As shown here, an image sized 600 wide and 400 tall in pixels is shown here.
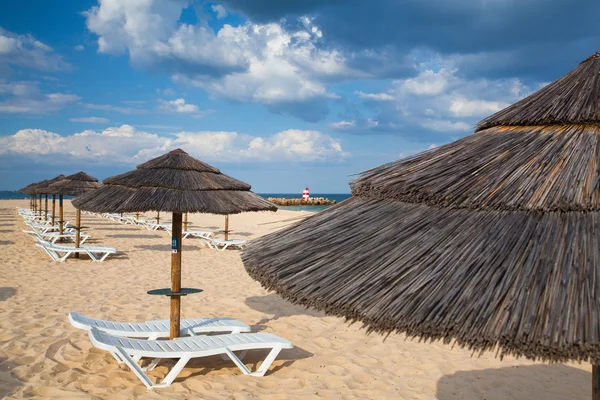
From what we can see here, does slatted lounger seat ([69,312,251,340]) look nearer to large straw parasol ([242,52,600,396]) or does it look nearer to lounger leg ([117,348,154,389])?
lounger leg ([117,348,154,389])

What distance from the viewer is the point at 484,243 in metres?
2.15

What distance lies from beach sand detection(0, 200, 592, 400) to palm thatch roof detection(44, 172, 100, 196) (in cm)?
520

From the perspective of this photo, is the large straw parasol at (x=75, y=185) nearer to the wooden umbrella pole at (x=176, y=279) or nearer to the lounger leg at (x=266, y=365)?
the wooden umbrella pole at (x=176, y=279)

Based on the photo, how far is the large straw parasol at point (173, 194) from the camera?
5.43 metres

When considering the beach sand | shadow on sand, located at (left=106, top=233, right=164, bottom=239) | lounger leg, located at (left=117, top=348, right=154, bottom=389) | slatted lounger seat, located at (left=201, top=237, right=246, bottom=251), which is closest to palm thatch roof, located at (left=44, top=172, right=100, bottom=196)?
slatted lounger seat, located at (left=201, top=237, right=246, bottom=251)

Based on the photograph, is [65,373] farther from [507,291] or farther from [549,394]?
[549,394]

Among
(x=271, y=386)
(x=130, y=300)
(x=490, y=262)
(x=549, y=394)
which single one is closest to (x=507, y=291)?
(x=490, y=262)

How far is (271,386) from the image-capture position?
469 centimetres

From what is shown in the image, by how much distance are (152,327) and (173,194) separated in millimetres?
1616

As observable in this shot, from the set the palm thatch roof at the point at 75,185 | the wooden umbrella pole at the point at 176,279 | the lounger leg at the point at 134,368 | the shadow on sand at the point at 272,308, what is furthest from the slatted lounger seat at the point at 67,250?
the lounger leg at the point at 134,368

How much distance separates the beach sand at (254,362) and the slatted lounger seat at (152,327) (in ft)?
0.99

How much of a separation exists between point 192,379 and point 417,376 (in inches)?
94.4

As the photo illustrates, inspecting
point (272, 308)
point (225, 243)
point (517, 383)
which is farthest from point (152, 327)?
point (225, 243)

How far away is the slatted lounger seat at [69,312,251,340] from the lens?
17.1ft
